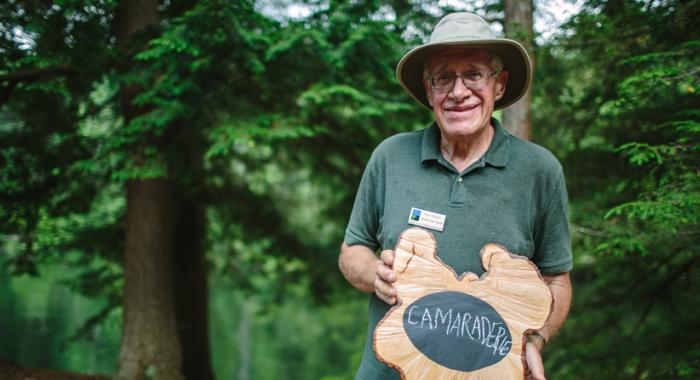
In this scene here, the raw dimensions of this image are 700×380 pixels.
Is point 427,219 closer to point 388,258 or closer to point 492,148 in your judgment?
point 388,258

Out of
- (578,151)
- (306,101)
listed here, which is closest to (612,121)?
(578,151)

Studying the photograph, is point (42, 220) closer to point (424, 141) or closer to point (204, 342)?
point (204, 342)

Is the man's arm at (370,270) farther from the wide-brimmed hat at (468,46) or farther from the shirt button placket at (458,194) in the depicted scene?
the wide-brimmed hat at (468,46)

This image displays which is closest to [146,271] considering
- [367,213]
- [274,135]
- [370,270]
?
[274,135]

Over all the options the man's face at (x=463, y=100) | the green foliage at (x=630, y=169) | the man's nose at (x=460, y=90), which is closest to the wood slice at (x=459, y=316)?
the man's face at (x=463, y=100)

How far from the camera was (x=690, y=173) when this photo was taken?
3.07 meters

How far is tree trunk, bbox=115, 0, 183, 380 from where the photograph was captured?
505 centimetres

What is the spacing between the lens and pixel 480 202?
1998 millimetres

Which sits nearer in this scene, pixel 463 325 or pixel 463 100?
pixel 463 325

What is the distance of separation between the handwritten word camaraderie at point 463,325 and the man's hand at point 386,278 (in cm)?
9

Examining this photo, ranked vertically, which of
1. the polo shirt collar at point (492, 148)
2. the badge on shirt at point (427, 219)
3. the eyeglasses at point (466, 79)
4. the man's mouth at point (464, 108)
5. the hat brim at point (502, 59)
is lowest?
the badge on shirt at point (427, 219)

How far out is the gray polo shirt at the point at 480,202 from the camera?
6.45ft

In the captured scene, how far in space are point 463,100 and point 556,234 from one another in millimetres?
653

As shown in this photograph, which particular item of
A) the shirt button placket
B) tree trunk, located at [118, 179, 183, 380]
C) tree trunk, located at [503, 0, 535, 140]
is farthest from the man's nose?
tree trunk, located at [118, 179, 183, 380]
